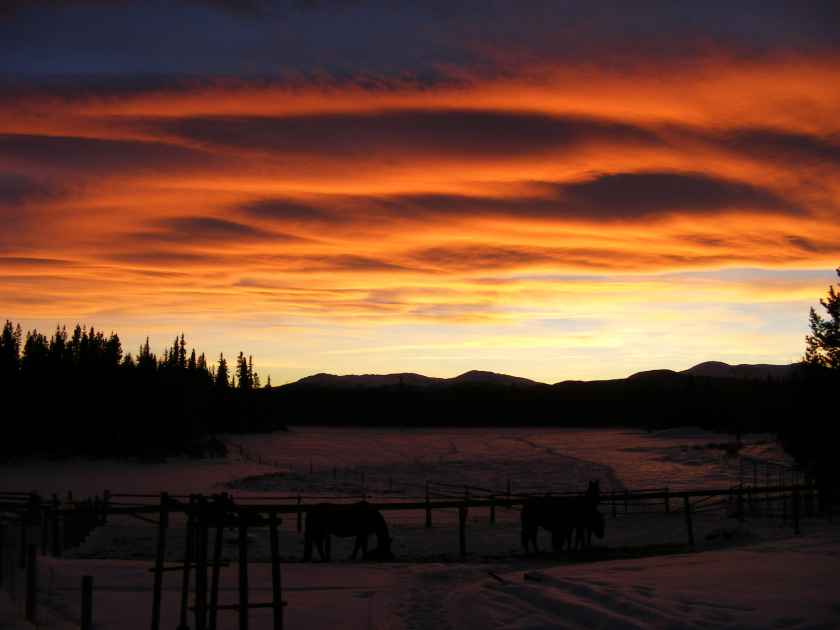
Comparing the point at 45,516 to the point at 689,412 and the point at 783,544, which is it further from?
the point at 689,412

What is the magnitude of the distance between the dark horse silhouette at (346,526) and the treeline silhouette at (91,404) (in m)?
65.8

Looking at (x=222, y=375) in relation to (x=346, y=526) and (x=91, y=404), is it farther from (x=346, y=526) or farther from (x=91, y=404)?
(x=346, y=526)

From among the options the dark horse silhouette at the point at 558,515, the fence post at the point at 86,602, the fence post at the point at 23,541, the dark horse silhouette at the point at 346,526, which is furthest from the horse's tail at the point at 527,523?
the fence post at the point at 86,602

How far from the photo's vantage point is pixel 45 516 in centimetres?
2153

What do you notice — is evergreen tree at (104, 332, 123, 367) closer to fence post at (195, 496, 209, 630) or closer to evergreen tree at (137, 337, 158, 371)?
evergreen tree at (137, 337, 158, 371)

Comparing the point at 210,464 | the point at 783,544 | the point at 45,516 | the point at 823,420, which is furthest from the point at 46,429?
the point at 783,544

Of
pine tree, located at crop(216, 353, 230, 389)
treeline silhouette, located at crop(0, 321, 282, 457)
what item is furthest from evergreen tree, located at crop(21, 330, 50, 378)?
pine tree, located at crop(216, 353, 230, 389)

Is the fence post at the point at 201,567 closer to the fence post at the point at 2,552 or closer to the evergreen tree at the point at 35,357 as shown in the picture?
the fence post at the point at 2,552

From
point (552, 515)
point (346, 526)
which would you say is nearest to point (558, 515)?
point (552, 515)

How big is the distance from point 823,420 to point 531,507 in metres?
14.7

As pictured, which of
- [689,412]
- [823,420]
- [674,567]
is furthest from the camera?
[689,412]

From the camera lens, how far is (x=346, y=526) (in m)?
23.9

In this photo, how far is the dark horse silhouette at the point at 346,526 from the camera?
23000 millimetres

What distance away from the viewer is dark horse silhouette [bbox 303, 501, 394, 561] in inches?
906
